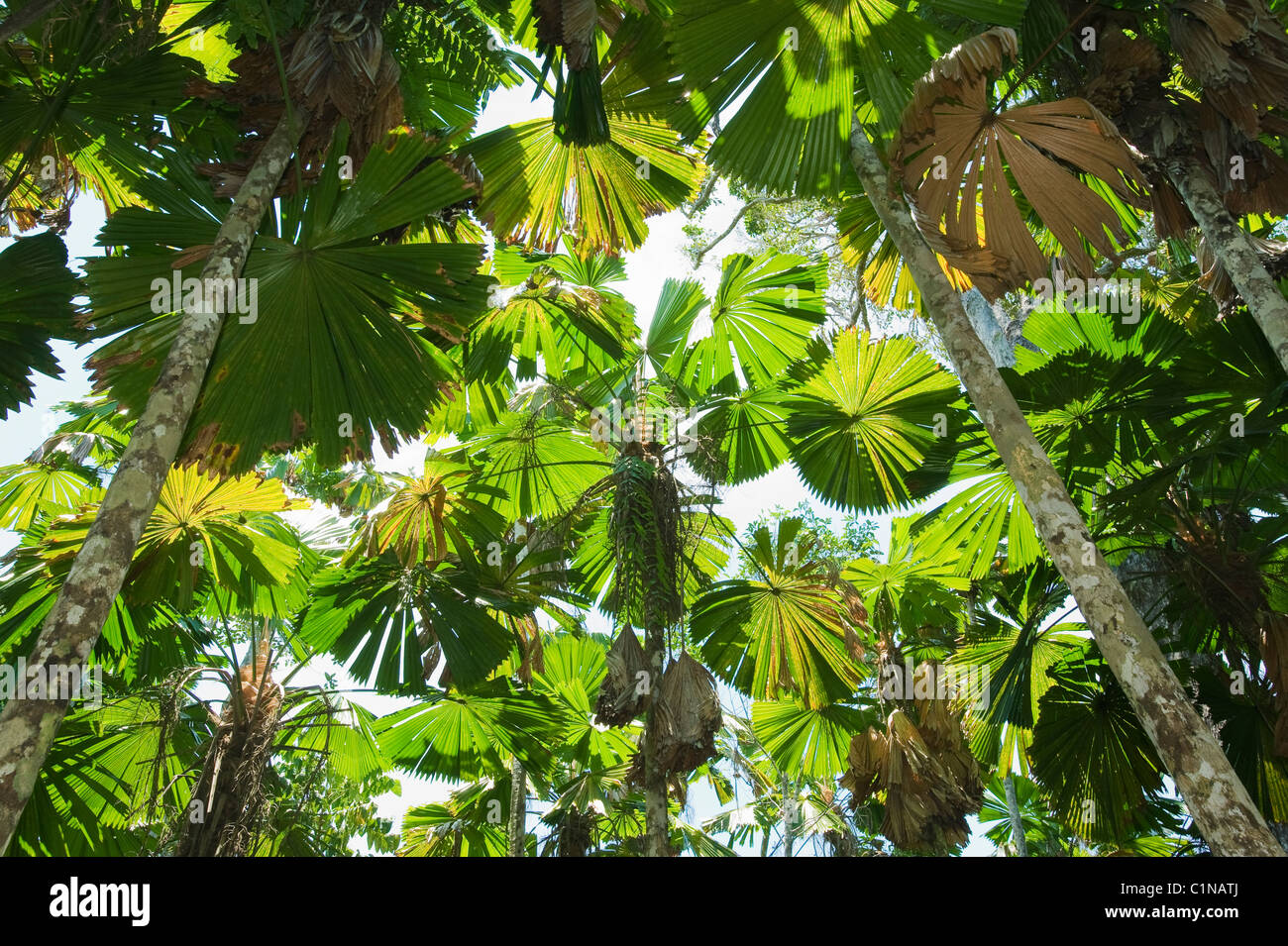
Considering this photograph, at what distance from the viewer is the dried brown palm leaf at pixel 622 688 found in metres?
4.60

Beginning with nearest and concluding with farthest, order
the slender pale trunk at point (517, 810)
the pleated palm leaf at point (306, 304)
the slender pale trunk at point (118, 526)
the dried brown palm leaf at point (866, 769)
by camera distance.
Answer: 1. the slender pale trunk at point (118, 526)
2. the pleated palm leaf at point (306, 304)
3. the dried brown palm leaf at point (866, 769)
4. the slender pale trunk at point (517, 810)

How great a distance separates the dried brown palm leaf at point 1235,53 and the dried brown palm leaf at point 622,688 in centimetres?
425

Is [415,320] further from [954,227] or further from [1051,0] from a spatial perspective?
[1051,0]

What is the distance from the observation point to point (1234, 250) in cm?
423

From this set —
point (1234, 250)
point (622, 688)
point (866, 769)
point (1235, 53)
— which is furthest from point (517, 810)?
point (1235, 53)

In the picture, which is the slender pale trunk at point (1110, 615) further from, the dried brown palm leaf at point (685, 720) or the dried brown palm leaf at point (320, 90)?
the dried brown palm leaf at point (320, 90)

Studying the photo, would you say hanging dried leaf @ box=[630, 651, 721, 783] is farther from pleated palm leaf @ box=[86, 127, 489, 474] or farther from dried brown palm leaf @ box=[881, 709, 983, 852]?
pleated palm leaf @ box=[86, 127, 489, 474]

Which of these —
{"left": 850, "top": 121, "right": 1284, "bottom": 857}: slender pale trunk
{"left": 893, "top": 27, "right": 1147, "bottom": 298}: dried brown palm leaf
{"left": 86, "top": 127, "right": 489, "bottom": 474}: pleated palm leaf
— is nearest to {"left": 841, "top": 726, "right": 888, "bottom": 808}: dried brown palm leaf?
{"left": 850, "top": 121, "right": 1284, "bottom": 857}: slender pale trunk

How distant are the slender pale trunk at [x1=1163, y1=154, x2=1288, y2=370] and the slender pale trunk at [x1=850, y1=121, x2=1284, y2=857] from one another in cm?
158

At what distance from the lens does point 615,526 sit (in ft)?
16.3

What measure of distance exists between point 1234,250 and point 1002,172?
1.33m

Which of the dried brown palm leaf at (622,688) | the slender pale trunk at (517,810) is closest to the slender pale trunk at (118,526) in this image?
the dried brown palm leaf at (622,688)

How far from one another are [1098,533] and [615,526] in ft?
9.42
